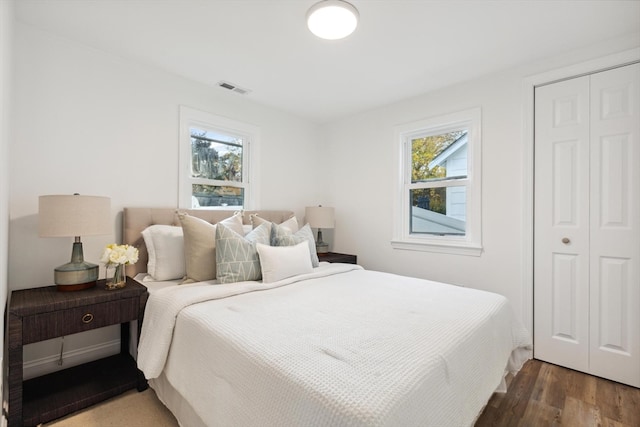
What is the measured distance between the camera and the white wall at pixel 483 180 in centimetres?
263

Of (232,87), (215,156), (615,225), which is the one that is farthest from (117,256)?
(615,225)

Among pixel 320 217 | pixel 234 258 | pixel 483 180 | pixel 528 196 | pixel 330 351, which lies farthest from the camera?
pixel 320 217

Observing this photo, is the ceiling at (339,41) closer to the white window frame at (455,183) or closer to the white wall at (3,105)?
the white window frame at (455,183)

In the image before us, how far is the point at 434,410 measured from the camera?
104 cm

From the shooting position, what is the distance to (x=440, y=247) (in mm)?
3082

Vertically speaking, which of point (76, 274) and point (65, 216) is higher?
point (65, 216)

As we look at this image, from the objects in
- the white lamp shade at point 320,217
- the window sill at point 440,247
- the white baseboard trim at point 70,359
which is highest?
the white lamp shade at point 320,217

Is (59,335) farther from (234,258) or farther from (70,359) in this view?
(234,258)

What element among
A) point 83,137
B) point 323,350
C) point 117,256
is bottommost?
point 323,350

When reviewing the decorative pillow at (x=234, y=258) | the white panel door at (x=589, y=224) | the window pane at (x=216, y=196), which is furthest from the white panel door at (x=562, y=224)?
the window pane at (x=216, y=196)

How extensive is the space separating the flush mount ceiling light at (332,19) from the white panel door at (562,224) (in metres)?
1.75

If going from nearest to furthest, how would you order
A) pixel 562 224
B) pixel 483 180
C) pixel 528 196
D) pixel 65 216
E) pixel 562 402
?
pixel 65 216 < pixel 562 402 < pixel 562 224 < pixel 528 196 < pixel 483 180

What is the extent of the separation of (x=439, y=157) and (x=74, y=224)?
311cm

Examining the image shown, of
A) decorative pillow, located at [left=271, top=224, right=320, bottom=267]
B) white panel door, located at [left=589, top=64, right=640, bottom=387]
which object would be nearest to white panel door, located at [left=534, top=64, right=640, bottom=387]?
white panel door, located at [left=589, top=64, right=640, bottom=387]
